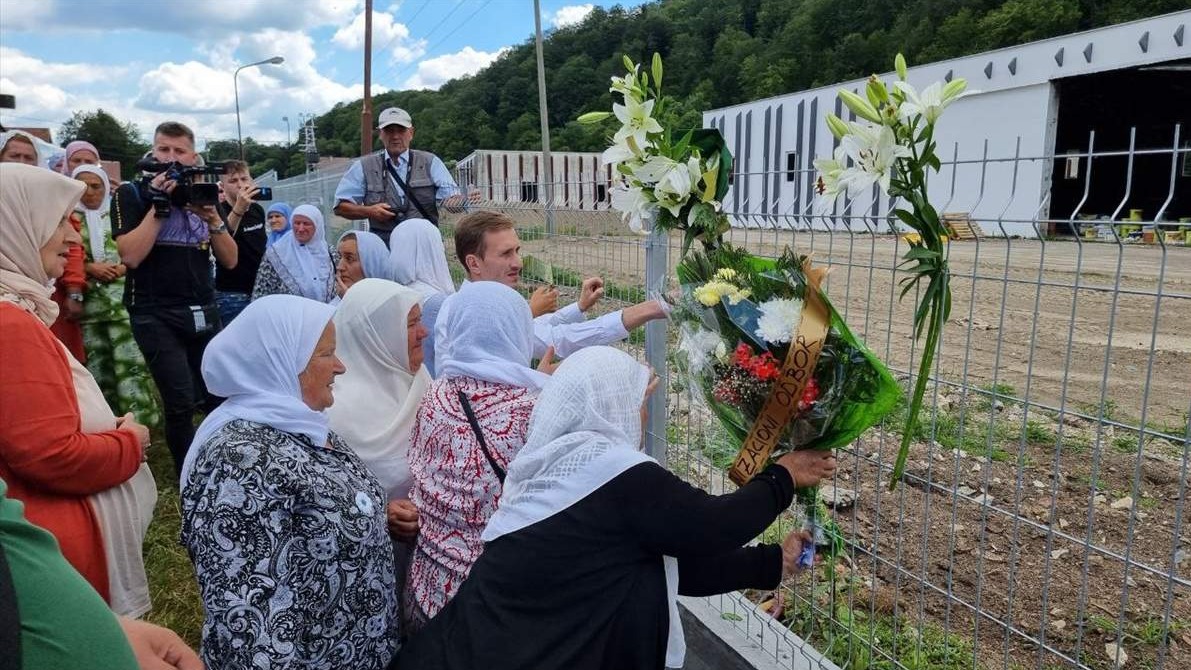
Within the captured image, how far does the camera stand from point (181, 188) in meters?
4.04

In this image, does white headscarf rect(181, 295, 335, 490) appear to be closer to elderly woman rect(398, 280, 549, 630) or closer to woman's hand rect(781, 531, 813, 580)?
elderly woman rect(398, 280, 549, 630)

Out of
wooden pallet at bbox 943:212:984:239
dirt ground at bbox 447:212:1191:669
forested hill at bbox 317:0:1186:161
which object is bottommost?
dirt ground at bbox 447:212:1191:669

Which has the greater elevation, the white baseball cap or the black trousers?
the white baseball cap

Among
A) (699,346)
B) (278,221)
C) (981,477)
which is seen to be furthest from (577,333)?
(278,221)

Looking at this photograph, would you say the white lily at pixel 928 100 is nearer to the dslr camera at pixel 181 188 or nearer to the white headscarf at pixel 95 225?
the dslr camera at pixel 181 188

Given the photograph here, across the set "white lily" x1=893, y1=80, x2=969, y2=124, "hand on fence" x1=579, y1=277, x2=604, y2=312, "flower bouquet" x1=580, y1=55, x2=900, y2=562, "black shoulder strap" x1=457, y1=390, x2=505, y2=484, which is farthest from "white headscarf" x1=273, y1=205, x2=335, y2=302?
"white lily" x1=893, y1=80, x2=969, y2=124

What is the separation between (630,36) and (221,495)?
73.8 metres

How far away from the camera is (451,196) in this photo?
5.36m

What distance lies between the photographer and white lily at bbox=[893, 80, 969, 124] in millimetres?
1546

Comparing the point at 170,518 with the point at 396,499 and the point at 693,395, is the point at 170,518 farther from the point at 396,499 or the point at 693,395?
the point at 693,395

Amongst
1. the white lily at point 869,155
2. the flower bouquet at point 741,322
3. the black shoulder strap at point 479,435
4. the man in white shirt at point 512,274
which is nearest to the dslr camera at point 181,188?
the man in white shirt at point 512,274

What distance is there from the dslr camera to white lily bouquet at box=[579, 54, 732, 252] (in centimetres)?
274

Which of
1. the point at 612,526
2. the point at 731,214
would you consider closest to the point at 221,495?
the point at 612,526

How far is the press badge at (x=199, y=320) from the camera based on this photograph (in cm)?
425
